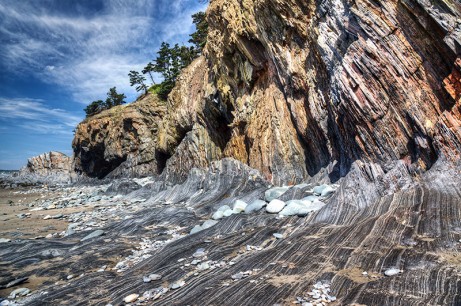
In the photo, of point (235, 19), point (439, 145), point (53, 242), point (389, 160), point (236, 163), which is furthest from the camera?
point (235, 19)

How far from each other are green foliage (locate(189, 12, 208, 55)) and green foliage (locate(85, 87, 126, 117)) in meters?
25.2

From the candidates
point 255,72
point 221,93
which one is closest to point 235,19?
point 255,72

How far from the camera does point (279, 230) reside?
31.0 ft

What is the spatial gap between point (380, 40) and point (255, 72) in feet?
41.4

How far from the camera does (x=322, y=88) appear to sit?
1526 cm

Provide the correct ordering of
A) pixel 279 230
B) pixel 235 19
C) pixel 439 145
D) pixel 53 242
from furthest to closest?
1. pixel 235 19
2. pixel 53 242
3. pixel 279 230
4. pixel 439 145

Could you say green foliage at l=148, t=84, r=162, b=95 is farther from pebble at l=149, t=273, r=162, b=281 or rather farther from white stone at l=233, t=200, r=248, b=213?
pebble at l=149, t=273, r=162, b=281

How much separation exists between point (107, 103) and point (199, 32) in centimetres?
3103

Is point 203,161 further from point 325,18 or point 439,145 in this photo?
point 439,145

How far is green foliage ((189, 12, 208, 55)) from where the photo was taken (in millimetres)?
52900

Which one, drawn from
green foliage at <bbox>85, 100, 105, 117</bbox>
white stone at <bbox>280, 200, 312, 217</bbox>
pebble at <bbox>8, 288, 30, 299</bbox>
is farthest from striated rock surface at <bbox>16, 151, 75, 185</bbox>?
white stone at <bbox>280, 200, 312, 217</bbox>

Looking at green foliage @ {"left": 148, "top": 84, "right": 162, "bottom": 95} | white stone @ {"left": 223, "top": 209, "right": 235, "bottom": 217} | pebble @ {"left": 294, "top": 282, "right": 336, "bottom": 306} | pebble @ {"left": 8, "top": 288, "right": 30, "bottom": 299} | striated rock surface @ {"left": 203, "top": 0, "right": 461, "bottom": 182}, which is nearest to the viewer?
pebble @ {"left": 294, "top": 282, "right": 336, "bottom": 306}

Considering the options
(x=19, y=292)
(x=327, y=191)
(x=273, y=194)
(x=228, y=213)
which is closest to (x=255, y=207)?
(x=228, y=213)

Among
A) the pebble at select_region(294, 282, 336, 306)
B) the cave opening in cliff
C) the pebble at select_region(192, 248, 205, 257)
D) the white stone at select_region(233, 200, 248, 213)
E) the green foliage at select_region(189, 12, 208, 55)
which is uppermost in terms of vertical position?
the green foliage at select_region(189, 12, 208, 55)
